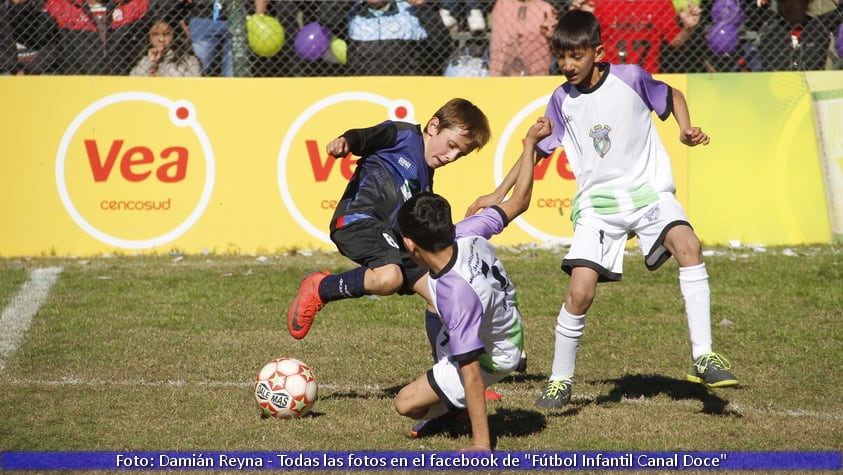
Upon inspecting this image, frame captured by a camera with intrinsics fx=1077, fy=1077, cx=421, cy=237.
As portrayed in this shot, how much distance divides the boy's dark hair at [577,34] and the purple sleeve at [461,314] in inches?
67.4

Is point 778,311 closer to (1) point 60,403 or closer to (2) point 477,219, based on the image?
(2) point 477,219

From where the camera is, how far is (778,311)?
8.37 metres

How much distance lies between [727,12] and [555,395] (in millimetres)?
6862

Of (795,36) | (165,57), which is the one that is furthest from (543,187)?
(165,57)

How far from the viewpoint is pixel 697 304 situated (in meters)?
5.78

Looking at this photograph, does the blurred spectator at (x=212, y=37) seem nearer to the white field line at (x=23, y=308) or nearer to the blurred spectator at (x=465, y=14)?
the blurred spectator at (x=465, y=14)

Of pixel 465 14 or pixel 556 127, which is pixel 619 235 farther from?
pixel 465 14

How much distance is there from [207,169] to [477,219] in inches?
236

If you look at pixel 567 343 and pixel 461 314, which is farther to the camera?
pixel 567 343

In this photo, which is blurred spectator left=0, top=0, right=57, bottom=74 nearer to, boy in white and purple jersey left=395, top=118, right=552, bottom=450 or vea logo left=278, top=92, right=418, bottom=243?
vea logo left=278, top=92, right=418, bottom=243

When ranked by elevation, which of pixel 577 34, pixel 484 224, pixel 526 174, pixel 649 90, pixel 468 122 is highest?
pixel 577 34

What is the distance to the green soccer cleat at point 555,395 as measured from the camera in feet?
19.5

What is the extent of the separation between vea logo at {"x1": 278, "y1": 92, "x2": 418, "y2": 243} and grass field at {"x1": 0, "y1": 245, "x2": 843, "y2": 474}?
1.71 ft

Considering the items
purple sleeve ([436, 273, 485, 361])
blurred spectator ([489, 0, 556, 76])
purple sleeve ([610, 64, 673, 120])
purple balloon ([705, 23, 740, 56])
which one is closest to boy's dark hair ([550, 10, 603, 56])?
purple sleeve ([610, 64, 673, 120])
